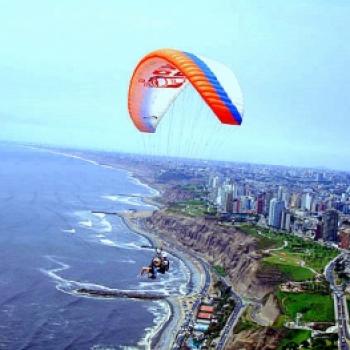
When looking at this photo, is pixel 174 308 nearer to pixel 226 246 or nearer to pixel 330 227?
pixel 226 246

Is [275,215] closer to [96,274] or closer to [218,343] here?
[96,274]

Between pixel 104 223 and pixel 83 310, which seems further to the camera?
pixel 104 223

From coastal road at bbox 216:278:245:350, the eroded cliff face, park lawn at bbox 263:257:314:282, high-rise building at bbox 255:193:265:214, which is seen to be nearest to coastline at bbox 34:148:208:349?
the eroded cliff face

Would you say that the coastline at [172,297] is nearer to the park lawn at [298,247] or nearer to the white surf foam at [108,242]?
the white surf foam at [108,242]

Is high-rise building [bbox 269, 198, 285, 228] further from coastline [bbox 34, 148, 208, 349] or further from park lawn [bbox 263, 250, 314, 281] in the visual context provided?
park lawn [bbox 263, 250, 314, 281]

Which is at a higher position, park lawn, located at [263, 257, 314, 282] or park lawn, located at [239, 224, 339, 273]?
park lawn, located at [239, 224, 339, 273]

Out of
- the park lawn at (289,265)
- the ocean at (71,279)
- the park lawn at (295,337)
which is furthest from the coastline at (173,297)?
the park lawn at (295,337)

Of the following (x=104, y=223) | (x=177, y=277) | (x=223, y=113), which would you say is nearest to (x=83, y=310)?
(x=177, y=277)
